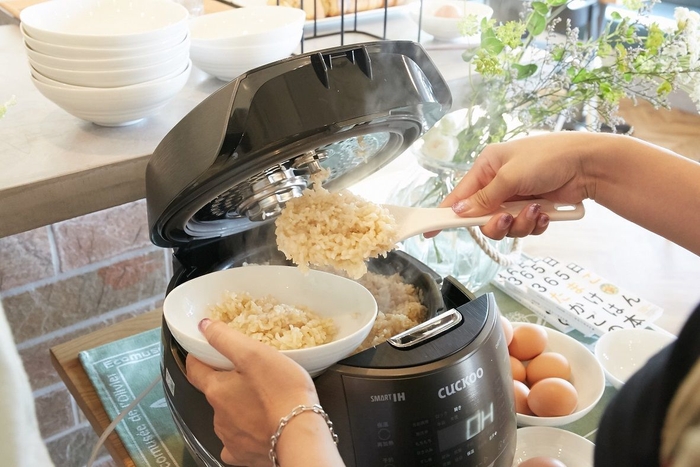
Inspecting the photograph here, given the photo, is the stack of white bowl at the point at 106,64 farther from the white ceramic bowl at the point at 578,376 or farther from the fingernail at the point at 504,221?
the white ceramic bowl at the point at 578,376

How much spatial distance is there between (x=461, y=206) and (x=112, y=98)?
0.49m

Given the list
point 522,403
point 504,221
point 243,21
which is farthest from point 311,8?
point 522,403

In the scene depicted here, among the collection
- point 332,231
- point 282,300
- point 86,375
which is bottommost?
point 86,375

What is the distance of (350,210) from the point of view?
71cm

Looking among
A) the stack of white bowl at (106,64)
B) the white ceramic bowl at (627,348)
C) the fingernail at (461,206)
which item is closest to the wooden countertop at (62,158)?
the stack of white bowl at (106,64)

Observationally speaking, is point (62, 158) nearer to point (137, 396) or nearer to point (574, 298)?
point (137, 396)

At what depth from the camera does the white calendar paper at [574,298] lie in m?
1.03

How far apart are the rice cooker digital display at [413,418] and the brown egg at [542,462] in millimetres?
146

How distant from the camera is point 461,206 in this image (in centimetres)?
75

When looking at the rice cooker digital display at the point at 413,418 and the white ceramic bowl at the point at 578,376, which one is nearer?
the rice cooker digital display at the point at 413,418

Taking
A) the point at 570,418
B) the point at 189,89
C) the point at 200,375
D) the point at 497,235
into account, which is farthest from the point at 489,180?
the point at 189,89

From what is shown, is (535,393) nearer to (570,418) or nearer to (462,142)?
(570,418)

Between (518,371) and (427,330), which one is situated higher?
(427,330)

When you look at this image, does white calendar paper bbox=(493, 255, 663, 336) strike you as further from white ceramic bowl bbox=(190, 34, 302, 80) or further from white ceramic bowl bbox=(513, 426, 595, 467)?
white ceramic bowl bbox=(190, 34, 302, 80)
